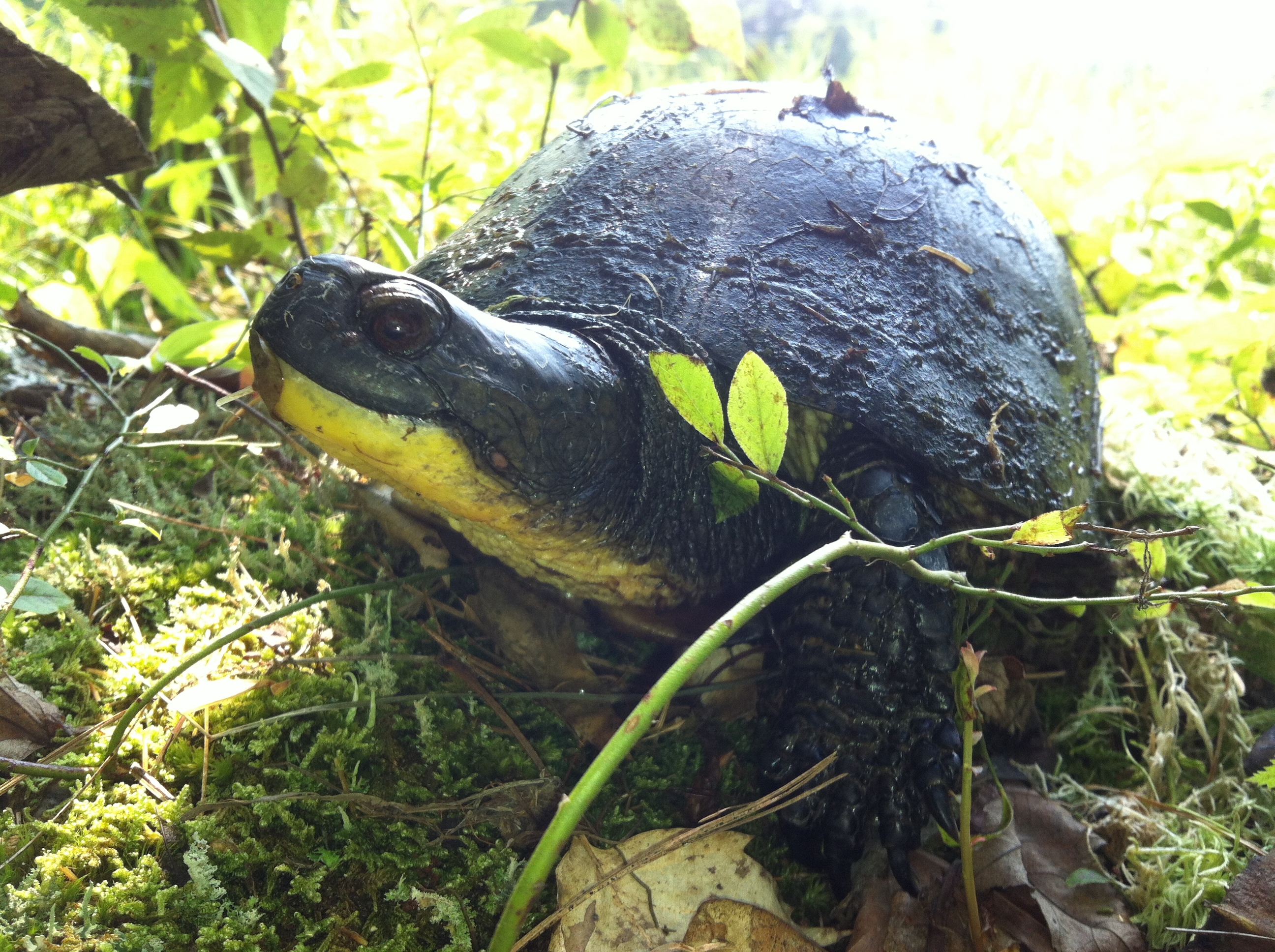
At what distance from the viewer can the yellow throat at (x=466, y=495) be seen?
1.11 meters

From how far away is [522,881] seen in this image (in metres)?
0.76

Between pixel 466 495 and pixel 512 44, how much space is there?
1.49 meters

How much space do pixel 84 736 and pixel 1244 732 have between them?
2.12 meters

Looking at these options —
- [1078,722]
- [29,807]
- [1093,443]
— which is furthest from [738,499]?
[1093,443]

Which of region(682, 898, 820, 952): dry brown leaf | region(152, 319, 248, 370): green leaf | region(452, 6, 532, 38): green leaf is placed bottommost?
region(682, 898, 820, 952): dry brown leaf

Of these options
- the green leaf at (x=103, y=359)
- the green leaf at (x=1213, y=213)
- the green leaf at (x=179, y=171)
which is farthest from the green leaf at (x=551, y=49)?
the green leaf at (x=1213, y=213)

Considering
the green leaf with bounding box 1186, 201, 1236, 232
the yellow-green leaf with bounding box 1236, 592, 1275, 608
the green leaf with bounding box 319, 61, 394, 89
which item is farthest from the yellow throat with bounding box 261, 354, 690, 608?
the green leaf with bounding box 1186, 201, 1236, 232

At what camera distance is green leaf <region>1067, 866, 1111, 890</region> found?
51.6 inches

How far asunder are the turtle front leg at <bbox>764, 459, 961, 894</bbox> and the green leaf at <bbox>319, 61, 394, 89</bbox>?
166 cm

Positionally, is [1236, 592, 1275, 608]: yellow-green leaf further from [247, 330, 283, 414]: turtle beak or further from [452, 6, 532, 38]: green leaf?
[452, 6, 532, 38]: green leaf

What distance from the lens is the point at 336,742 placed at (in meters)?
1.24

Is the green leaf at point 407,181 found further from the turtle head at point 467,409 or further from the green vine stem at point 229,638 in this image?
the green vine stem at point 229,638

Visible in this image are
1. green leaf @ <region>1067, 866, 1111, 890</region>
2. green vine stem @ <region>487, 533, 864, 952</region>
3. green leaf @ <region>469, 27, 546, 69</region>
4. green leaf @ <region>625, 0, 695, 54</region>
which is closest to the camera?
green vine stem @ <region>487, 533, 864, 952</region>

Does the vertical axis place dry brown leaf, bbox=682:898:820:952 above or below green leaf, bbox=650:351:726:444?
below
